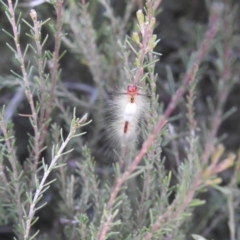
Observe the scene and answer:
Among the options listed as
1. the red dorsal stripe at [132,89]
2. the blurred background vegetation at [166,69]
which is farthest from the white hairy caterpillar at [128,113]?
the blurred background vegetation at [166,69]

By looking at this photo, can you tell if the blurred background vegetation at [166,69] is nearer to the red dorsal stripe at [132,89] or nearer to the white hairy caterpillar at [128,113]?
the white hairy caterpillar at [128,113]

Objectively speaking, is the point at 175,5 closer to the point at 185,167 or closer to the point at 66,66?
the point at 66,66

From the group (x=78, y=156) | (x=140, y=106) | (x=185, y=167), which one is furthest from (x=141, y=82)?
(x=78, y=156)

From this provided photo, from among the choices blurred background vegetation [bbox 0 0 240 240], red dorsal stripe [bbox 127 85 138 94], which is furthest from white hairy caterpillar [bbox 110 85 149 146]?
blurred background vegetation [bbox 0 0 240 240]

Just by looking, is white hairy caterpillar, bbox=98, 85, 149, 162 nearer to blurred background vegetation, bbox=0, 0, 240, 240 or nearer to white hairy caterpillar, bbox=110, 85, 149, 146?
white hairy caterpillar, bbox=110, 85, 149, 146

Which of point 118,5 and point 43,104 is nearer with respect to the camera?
point 43,104

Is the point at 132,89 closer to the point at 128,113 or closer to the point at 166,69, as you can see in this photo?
the point at 128,113

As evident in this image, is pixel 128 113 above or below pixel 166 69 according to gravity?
below

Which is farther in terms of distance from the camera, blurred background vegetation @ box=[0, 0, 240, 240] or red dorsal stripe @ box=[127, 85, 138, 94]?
blurred background vegetation @ box=[0, 0, 240, 240]

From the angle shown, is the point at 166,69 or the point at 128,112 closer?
the point at 128,112

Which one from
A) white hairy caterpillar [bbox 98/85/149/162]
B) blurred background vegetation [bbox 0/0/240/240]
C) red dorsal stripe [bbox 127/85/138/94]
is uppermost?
blurred background vegetation [bbox 0/0/240/240]

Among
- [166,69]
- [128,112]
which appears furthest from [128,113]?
[166,69]
